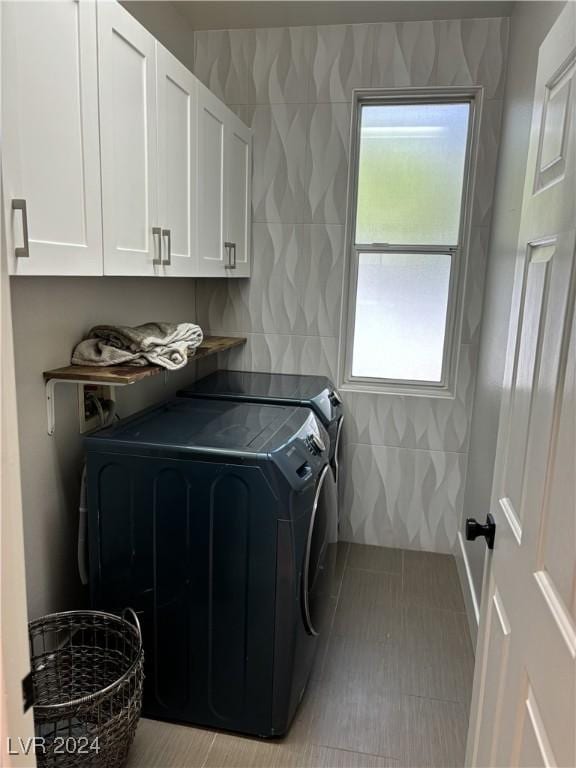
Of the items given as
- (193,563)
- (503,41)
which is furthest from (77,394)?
(503,41)

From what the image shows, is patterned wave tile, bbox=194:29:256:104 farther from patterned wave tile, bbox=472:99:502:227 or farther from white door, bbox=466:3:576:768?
white door, bbox=466:3:576:768

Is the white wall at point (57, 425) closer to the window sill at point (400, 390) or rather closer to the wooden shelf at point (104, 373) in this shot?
the wooden shelf at point (104, 373)

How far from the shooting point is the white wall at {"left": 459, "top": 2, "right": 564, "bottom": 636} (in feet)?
6.54

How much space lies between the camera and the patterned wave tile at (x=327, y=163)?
2.67 metres

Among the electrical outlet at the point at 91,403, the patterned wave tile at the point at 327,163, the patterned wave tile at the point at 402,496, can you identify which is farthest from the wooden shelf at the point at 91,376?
the patterned wave tile at the point at 402,496

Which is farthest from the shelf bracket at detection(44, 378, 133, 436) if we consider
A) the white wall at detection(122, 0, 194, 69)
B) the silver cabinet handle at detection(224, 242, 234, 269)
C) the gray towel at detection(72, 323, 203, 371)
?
the white wall at detection(122, 0, 194, 69)

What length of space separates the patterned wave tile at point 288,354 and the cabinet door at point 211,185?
1.98 ft

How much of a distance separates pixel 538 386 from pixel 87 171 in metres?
1.16

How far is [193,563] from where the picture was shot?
1.66 meters

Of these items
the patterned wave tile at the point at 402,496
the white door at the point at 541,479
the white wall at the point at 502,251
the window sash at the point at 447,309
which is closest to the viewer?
the white door at the point at 541,479

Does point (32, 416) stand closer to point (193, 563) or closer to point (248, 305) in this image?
point (193, 563)

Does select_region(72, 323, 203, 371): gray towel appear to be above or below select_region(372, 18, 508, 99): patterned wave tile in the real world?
below

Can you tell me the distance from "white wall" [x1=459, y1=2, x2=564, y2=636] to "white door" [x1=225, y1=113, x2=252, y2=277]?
1195mm

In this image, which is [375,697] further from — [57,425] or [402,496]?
[57,425]
